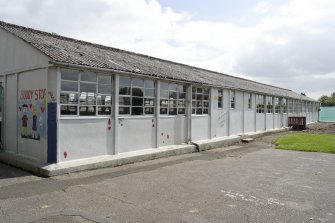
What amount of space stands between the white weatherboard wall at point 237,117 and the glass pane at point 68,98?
39.5 ft

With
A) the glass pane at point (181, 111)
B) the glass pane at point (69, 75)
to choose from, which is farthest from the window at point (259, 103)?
the glass pane at point (69, 75)

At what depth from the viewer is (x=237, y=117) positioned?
2122 centimetres

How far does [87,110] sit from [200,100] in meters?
7.75

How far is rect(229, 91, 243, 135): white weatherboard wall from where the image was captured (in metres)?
20.4

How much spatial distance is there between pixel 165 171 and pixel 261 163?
4.17 metres

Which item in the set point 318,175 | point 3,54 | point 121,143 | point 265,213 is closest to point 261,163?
point 318,175

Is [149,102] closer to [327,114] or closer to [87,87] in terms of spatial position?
[87,87]

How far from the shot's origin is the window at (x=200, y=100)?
1648 centimetres

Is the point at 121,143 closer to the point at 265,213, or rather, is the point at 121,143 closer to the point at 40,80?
the point at 40,80

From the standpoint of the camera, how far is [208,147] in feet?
53.0

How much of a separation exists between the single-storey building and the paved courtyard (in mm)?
1089

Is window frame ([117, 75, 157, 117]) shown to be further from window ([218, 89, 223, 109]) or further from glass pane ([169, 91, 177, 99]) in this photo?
window ([218, 89, 223, 109])

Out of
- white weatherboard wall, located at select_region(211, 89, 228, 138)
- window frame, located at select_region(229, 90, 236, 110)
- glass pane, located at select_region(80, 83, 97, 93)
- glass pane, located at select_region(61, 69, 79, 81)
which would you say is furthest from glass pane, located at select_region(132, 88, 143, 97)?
window frame, located at select_region(229, 90, 236, 110)

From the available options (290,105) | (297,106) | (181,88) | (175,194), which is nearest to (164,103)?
(181,88)
